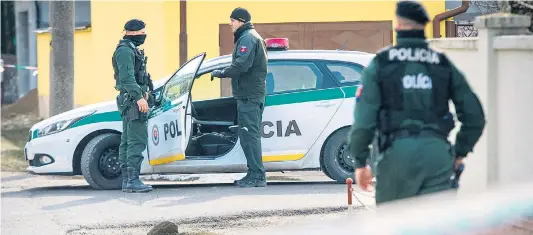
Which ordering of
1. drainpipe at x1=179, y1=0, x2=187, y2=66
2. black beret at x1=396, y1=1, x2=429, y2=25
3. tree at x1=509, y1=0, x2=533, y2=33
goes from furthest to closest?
1. drainpipe at x1=179, y1=0, x2=187, y2=66
2. tree at x1=509, y1=0, x2=533, y2=33
3. black beret at x1=396, y1=1, x2=429, y2=25

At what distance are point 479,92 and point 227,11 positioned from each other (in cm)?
1055

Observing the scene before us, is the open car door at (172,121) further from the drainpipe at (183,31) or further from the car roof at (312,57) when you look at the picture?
the drainpipe at (183,31)

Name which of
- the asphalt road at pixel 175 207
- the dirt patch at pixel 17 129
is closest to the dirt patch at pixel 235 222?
the asphalt road at pixel 175 207

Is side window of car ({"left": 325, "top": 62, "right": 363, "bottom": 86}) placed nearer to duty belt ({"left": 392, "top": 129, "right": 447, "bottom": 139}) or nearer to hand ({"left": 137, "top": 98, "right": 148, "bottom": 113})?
hand ({"left": 137, "top": 98, "right": 148, "bottom": 113})

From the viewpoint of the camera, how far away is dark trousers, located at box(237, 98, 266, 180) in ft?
36.7

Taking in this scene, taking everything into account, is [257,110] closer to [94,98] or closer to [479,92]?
[479,92]

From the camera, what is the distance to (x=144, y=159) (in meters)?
11.6

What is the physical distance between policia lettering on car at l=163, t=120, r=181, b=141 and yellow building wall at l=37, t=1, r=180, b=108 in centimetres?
642

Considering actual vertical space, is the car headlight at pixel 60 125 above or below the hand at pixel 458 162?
below

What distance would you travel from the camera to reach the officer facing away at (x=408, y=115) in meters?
5.42

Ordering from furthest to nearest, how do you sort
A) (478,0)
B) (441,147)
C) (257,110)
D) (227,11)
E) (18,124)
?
1. (18,124)
2. (227,11)
3. (478,0)
4. (257,110)
5. (441,147)

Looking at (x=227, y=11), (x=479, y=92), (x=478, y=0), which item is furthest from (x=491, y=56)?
(x=227, y=11)

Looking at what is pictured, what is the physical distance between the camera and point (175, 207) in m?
10.3

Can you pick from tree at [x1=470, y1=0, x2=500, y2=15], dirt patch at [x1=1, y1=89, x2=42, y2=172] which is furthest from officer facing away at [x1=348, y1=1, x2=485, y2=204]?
dirt patch at [x1=1, y1=89, x2=42, y2=172]
